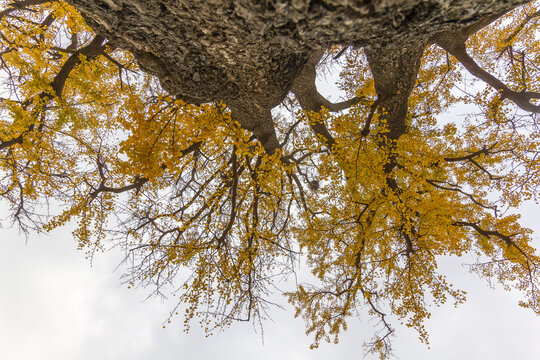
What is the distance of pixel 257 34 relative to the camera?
2.21 m

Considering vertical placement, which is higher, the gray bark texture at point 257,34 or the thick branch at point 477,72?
the thick branch at point 477,72

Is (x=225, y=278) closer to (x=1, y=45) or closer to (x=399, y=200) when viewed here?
(x=399, y=200)

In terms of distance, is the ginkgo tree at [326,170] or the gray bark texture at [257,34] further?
the ginkgo tree at [326,170]

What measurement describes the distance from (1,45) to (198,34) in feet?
22.4

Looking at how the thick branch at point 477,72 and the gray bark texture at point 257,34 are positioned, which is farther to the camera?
the thick branch at point 477,72

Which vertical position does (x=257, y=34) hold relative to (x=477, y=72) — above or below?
below

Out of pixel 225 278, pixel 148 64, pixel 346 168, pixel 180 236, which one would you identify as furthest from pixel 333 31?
pixel 180 236

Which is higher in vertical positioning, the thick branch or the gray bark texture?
the thick branch

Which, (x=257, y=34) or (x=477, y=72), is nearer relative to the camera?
(x=257, y=34)

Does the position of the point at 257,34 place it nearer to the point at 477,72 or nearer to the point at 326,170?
the point at 326,170

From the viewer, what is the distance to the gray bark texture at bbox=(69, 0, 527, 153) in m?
1.64

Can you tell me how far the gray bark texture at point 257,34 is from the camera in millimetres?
1643

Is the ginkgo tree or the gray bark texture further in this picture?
the ginkgo tree

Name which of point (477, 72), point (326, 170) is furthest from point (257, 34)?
point (477, 72)
